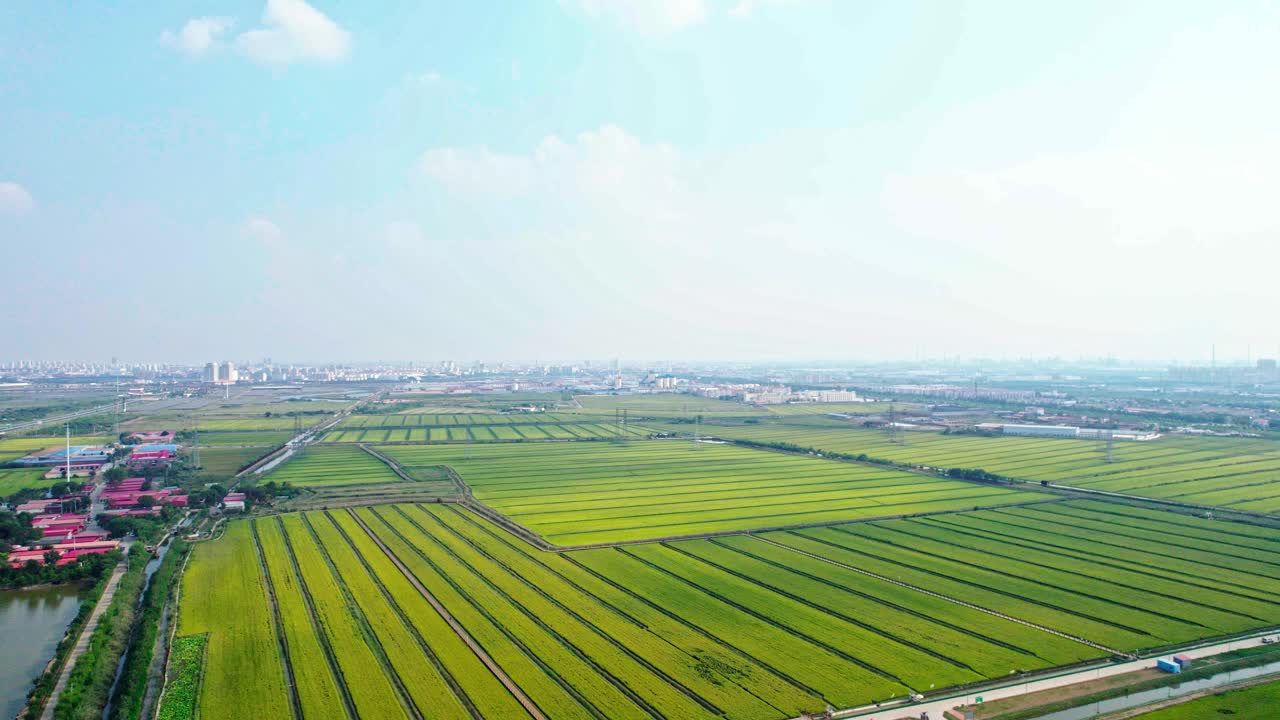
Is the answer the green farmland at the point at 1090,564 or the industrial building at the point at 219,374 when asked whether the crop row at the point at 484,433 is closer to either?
the green farmland at the point at 1090,564

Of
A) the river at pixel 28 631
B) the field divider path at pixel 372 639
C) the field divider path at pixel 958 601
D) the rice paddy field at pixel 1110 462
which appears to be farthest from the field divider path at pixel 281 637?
the rice paddy field at pixel 1110 462

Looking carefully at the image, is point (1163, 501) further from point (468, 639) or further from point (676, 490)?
point (468, 639)

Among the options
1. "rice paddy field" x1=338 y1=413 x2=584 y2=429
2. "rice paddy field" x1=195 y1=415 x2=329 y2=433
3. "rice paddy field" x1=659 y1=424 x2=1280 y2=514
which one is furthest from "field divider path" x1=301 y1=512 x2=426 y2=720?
"rice paddy field" x1=195 y1=415 x2=329 y2=433

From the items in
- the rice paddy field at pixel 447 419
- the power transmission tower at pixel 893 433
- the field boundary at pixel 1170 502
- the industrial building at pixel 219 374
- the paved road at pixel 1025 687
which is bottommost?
the paved road at pixel 1025 687

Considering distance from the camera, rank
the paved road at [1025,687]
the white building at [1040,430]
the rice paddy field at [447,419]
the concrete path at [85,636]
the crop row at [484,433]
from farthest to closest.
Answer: the rice paddy field at [447,419] → the crop row at [484,433] → the white building at [1040,430] → the concrete path at [85,636] → the paved road at [1025,687]

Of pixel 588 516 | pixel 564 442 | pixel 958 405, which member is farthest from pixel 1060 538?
pixel 958 405

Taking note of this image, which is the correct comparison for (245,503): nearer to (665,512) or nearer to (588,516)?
(588,516)
